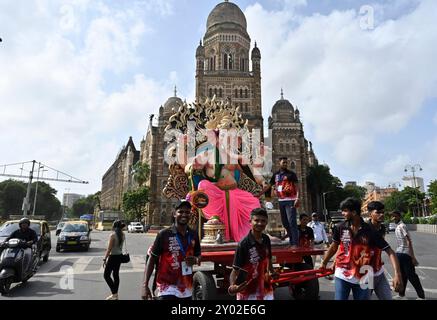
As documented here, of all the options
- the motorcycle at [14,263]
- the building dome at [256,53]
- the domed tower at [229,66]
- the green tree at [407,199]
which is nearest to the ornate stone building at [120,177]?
the domed tower at [229,66]

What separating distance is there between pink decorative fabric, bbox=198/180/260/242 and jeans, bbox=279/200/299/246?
1281 millimetres

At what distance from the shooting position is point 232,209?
7051mm

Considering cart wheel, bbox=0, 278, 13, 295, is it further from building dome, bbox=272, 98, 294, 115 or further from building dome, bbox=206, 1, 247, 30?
building dome, bbox=272, 98, 294, 115

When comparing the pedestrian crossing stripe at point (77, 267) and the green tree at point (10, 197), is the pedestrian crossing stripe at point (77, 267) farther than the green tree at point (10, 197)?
No

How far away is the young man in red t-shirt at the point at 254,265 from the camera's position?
10.5 ft

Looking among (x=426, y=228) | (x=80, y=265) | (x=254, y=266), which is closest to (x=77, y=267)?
(x=80, y=265)

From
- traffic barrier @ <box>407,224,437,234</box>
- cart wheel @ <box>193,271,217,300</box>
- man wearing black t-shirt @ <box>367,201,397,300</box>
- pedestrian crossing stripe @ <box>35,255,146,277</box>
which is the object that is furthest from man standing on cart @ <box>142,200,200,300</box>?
traffic barrier @ <box>407,224,437,234</box>

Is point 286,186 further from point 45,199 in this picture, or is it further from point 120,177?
point 120,177

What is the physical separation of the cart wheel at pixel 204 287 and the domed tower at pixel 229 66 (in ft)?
143

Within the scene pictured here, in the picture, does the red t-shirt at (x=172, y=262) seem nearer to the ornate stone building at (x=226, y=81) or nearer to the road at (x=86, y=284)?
the road at (x=86, y=284)

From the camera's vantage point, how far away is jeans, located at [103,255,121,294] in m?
6.14

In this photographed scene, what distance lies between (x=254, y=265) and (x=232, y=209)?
3.75 metres

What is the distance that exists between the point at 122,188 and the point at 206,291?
81.2 meters
